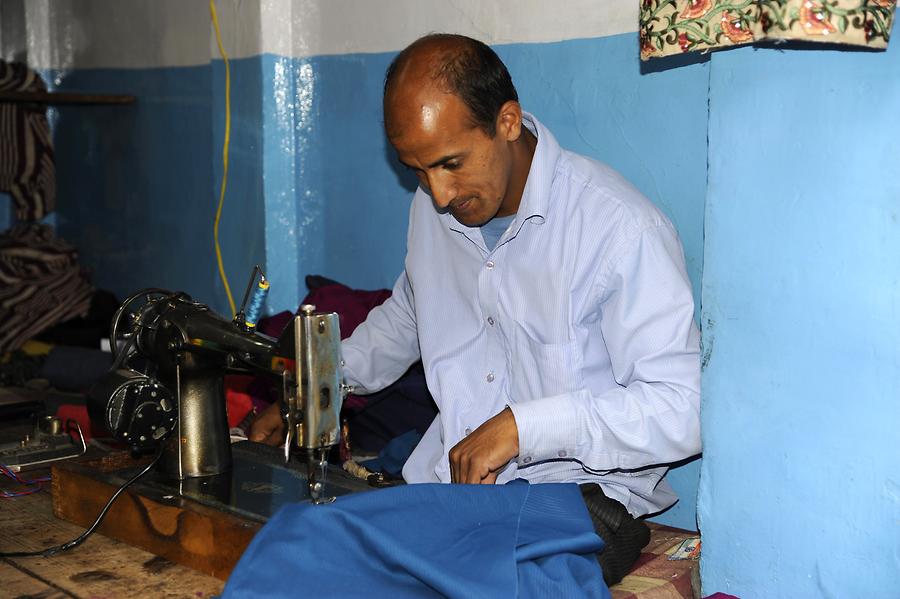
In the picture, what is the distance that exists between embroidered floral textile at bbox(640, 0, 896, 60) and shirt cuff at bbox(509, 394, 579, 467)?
62cm

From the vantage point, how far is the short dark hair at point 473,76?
193 cm

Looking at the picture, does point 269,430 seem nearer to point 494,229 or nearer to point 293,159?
point 494,229

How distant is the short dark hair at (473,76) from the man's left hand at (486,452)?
1.89 feet

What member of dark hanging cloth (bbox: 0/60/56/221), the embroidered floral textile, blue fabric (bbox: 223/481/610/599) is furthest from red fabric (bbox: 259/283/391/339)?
dark hanging cloth (bbox: 0/60/56/221)

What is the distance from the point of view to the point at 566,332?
1.98 m

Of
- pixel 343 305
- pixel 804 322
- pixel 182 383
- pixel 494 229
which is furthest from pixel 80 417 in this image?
pixel 804 322

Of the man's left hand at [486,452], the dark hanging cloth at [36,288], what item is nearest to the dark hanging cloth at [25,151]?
the dark hanging cloth at [36,288]

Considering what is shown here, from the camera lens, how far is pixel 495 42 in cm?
268

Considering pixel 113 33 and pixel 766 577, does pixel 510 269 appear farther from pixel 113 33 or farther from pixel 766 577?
pixel 113 33

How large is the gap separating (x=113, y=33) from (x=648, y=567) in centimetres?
346

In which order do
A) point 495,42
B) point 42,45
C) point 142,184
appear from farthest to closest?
point 42,45 → point 142,184 → point 495,42

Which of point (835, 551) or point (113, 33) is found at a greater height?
point (113, 33)

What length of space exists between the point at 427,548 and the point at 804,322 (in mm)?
667

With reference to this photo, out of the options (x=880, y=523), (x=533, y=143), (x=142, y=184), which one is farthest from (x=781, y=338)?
(x=142, y=184)
